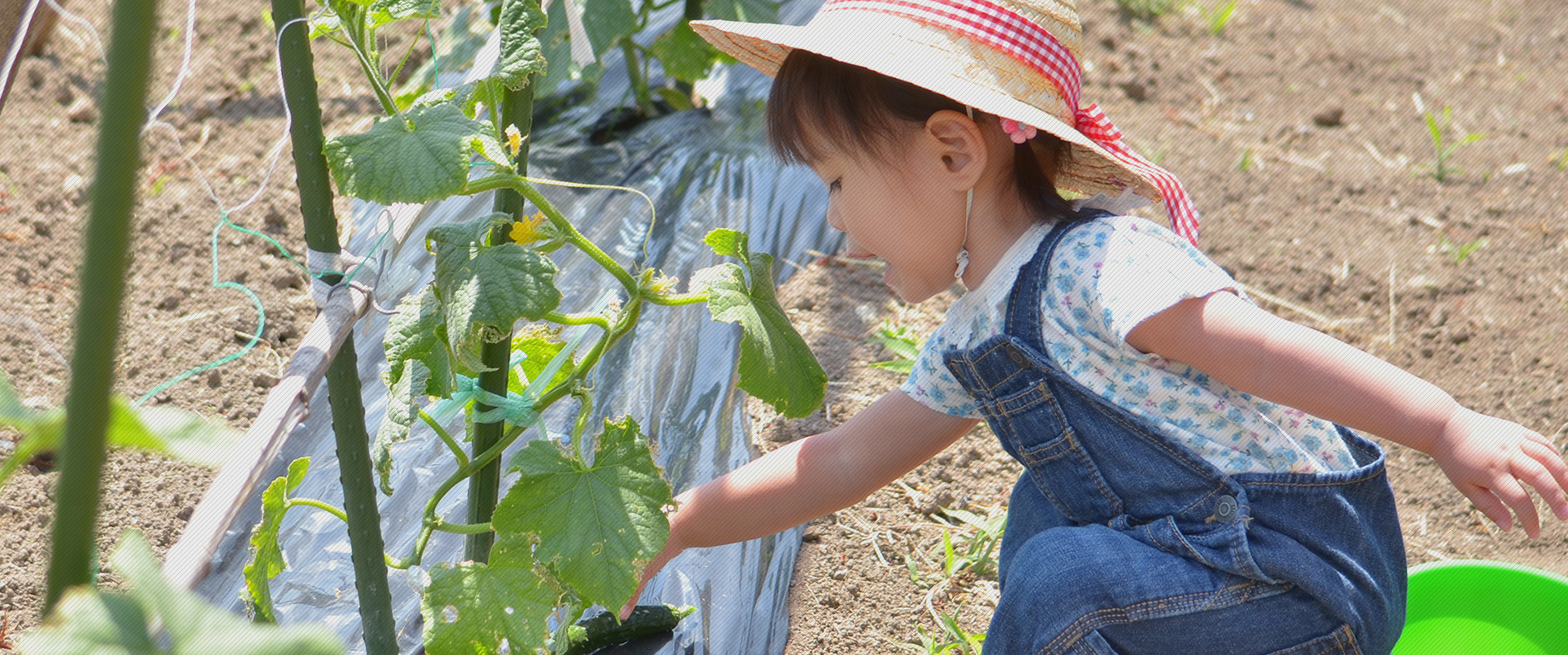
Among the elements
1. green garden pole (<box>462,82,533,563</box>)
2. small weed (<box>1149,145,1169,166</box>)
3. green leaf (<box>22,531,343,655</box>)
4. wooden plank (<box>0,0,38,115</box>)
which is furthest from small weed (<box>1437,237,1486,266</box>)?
green leaf (<box>22,531,343,655</box>)

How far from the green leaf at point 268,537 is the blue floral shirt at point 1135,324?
2.31ft

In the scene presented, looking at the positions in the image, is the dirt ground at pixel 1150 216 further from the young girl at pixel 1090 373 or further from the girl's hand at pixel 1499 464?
the girl's hand at pixel 1499 464

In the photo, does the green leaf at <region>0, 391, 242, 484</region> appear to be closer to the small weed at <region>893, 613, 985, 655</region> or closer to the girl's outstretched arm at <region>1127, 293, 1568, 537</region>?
the girl's outstretched arm at <region>1127, 293, 1568, 537</region>

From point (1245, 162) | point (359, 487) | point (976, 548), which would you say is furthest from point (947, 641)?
point (1245, 162)

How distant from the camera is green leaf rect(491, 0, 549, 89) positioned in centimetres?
99

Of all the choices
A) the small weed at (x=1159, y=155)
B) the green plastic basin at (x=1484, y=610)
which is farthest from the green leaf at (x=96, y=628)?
the small weed at (x=1159, y=155)

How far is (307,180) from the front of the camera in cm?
98

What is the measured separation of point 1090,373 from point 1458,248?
182cm

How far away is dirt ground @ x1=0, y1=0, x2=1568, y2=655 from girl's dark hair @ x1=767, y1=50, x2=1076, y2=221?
2.14 ft

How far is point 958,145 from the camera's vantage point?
1269 mm

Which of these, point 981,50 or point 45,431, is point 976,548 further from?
point 45,431

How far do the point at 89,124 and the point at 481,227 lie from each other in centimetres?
208

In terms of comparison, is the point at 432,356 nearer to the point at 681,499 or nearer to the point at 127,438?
the point at 681,499

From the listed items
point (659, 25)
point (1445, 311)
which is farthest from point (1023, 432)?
point (659, 25)
